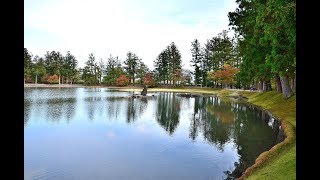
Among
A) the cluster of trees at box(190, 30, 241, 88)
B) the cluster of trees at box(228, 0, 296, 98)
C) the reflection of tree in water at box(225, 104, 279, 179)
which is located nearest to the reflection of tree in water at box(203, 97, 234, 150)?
the reflection of tree in water at box(225, 104, 279, 179)

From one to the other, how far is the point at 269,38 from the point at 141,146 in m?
13.0

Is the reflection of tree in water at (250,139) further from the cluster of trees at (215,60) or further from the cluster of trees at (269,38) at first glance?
the cluster of trees at (215,60)

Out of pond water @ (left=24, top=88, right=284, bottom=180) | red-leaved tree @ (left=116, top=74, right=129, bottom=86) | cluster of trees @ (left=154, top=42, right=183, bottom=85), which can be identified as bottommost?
pond water @ (left=24, top=88, right=284, bottom=180)

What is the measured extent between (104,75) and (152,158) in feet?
280

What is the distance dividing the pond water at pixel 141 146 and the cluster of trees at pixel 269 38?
499 centimetres

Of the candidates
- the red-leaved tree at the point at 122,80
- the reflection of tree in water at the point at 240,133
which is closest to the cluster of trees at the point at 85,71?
the red-leaved tree at the point at 122,80

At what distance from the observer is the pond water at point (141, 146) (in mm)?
12070

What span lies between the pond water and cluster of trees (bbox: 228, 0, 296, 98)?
4.99 meters

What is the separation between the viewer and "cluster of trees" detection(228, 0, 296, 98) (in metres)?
15.0

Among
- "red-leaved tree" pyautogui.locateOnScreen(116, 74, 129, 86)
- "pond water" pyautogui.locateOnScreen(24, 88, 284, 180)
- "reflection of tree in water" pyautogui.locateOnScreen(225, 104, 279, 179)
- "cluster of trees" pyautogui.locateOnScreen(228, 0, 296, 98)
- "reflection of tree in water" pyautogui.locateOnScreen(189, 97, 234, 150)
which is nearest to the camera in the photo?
"pond water" pyautogui.locateOnScreen(24, 88, 284, 180)

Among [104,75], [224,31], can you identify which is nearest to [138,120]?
[224,31]

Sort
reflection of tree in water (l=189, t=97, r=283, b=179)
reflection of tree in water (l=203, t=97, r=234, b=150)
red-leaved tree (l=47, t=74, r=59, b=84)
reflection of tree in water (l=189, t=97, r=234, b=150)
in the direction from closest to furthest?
reflection of tree in water (l=189, t=97, r=283, b=179), reflection of tree in water (l=203, t=97, r=234, b=150), reflection of tree in water (l=189, t=97, r=234, b=150), red-leaved tree (l=47, t=74, r=59, b=84)

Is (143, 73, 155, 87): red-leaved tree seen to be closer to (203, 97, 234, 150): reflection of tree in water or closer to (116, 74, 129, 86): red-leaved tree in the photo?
(116, 74, 129, 86): red-leaved tree
